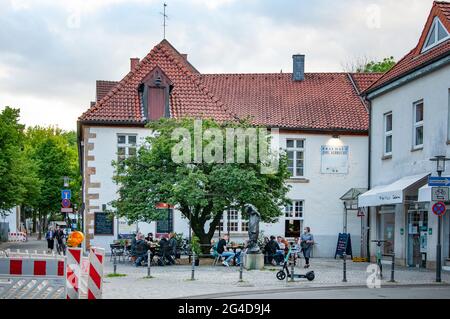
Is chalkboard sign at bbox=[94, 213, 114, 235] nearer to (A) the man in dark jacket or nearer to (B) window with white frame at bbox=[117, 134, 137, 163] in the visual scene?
(B) window with white frame at bbox=[117, 134, 137, 163]

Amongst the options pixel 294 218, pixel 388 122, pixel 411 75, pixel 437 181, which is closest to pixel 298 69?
pixel 294 218

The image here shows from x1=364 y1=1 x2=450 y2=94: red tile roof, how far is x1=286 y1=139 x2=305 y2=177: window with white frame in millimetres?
8729

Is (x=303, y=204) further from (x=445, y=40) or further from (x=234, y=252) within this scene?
(x=445, y=40)

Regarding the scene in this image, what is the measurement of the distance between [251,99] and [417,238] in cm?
1807

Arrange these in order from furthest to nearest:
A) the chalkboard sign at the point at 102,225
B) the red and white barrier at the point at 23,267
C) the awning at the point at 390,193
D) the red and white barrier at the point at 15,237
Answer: the red and white barrier at the point at 15,237 → the chalkboard sign at the point at 102,225 → the awning at the point at 390,193 → the red and white barrier at the point at 23,267

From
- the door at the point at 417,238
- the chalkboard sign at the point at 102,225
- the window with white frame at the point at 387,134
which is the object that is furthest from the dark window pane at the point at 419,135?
the chalkboard sign at the point at 102,225

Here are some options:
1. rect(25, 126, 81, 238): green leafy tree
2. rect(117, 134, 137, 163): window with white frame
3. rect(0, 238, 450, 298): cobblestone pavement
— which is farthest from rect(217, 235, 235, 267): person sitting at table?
rect(25, 126, 81, 238): green leafy tree

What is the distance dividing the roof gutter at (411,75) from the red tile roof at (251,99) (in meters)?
7.78

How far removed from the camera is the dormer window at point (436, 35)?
32666 millimetres

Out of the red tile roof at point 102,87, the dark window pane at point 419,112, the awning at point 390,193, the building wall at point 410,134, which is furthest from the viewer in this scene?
the red tile roof at point 102,87

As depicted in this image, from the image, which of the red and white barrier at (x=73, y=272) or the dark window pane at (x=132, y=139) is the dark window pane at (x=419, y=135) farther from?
the red and white barrier at (x=73, y=272)

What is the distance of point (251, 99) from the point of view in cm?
4928

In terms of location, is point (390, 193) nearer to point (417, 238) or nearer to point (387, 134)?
point (417, 238)

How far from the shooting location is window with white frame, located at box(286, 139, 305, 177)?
46.2 m
